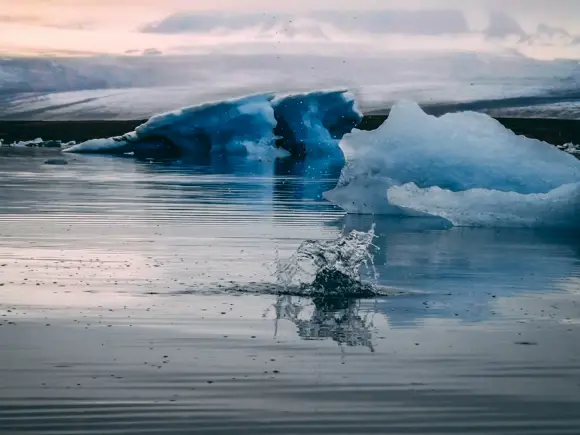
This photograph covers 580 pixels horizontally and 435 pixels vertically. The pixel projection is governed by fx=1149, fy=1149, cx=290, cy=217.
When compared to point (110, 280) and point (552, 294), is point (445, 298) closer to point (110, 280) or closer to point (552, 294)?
point (552, 294)

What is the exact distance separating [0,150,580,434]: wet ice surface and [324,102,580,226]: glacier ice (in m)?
3.34

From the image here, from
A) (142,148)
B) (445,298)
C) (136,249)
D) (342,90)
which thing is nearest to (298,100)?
(342,90)

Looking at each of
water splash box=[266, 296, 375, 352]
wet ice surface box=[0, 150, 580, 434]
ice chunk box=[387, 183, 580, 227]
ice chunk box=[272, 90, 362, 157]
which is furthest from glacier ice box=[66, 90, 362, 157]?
water splash box=[266, 296, 375, 352]

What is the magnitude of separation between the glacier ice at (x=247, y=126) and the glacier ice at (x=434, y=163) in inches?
1373

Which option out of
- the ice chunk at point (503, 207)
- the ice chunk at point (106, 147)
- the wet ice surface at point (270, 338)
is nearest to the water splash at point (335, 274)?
the wet ice surface at point (270, 338)

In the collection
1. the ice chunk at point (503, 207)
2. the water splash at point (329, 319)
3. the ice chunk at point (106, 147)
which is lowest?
the ice chunk at point (106, 147)

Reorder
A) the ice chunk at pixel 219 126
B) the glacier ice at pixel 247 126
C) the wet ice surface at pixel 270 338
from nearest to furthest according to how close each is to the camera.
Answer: the wet ice surface at pixel 270 338
the ice chunk at pixel 219 126
the glacier ice at pixel 247 126

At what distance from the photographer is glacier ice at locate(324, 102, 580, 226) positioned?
65.0 ft

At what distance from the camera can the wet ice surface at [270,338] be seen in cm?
620

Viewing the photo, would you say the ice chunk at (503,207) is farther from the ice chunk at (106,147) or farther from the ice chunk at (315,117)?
the ice chunk at (106,147)

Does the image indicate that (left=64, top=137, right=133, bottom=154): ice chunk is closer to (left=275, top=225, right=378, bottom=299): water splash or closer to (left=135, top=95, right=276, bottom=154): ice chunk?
(left=135, top=95, right=276, bottom=154): ice chunk

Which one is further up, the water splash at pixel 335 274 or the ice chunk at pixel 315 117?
the water splash at pixel 335 274

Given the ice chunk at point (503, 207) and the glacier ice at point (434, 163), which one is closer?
the ice chunk at point (503, 207)

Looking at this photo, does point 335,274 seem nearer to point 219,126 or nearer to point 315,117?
point 219,126
